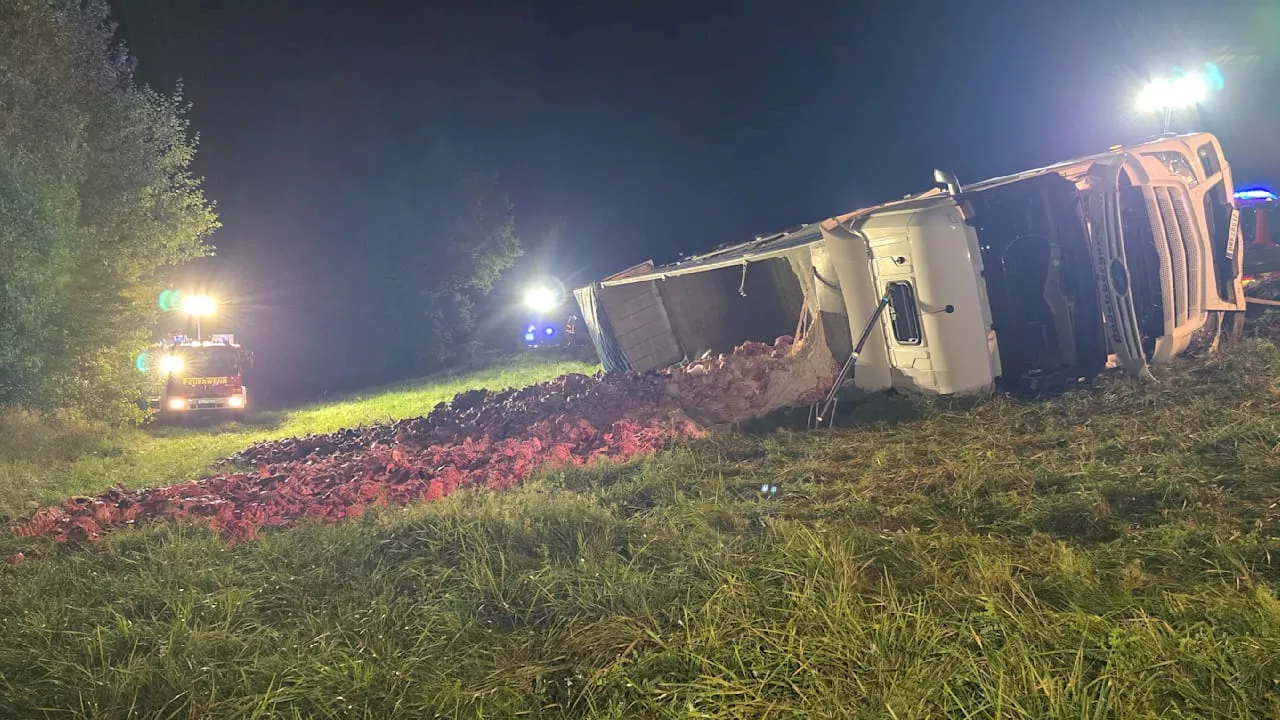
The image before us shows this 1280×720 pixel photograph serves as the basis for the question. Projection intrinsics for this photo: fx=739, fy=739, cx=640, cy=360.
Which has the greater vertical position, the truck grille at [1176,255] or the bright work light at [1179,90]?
the bright work light at [1179,90]

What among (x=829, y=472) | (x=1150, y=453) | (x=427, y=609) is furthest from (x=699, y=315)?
(x=427, y=609)

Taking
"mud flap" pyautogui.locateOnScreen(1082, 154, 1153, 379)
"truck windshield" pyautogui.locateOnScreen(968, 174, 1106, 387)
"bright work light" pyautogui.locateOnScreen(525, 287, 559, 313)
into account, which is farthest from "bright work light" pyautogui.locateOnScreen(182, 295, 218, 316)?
"mud flap" pyautogui.locateOnScreen(1082, 154, 1153, 379)

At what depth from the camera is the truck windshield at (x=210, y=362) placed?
A: 14250 mm

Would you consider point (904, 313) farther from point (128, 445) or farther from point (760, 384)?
point (128, 445)

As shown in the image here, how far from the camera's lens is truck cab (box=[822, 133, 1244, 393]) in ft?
20.0

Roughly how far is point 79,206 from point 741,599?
11144 millimetres

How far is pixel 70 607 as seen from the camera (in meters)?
3.44

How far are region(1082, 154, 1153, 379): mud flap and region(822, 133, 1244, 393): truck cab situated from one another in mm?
10

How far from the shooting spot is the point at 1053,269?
655cm

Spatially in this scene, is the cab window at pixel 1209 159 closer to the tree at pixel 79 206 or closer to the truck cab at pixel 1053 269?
the truck cab at pixel 1053 269

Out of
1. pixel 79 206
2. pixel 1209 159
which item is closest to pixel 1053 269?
pixel 1209 159

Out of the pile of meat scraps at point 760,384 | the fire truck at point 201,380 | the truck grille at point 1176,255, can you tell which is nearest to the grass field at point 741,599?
the truck grille at point 1176,255

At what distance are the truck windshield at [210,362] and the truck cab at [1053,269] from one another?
1266cm

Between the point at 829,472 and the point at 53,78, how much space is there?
11.1 metres
